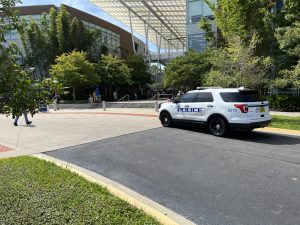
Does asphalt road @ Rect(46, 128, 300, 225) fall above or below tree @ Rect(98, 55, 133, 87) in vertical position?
below

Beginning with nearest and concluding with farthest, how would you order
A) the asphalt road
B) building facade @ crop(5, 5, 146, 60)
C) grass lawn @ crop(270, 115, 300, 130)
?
the asphalt road
grass lawn @ crop(270, 115, 300, 130)
building facade @ crop(5, 5, 146, 60)

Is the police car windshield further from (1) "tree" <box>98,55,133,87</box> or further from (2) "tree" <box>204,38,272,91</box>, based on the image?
(1) "tree" <box>98,55,133,87</box>

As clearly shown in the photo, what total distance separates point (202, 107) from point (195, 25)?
81.5ft

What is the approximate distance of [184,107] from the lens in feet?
41.9

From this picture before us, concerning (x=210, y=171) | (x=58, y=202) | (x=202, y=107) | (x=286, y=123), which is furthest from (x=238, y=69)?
(x=58, y=202)

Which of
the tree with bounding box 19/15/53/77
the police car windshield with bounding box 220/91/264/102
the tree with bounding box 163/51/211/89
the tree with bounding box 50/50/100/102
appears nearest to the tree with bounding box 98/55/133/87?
the tree with bounding box 50/50/100/102

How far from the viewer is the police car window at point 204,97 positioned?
38.7 feet

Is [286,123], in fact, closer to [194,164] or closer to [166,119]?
[166,119]

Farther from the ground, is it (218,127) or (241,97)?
(241,97)

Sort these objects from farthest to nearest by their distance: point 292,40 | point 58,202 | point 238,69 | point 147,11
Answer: point 147,11
point 238,69
point 292,40
point 58,202

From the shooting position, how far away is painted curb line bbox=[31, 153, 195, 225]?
453 centimetres

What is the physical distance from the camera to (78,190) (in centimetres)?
544

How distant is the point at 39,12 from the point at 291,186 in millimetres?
43397

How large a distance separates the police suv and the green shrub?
30.2 ft
